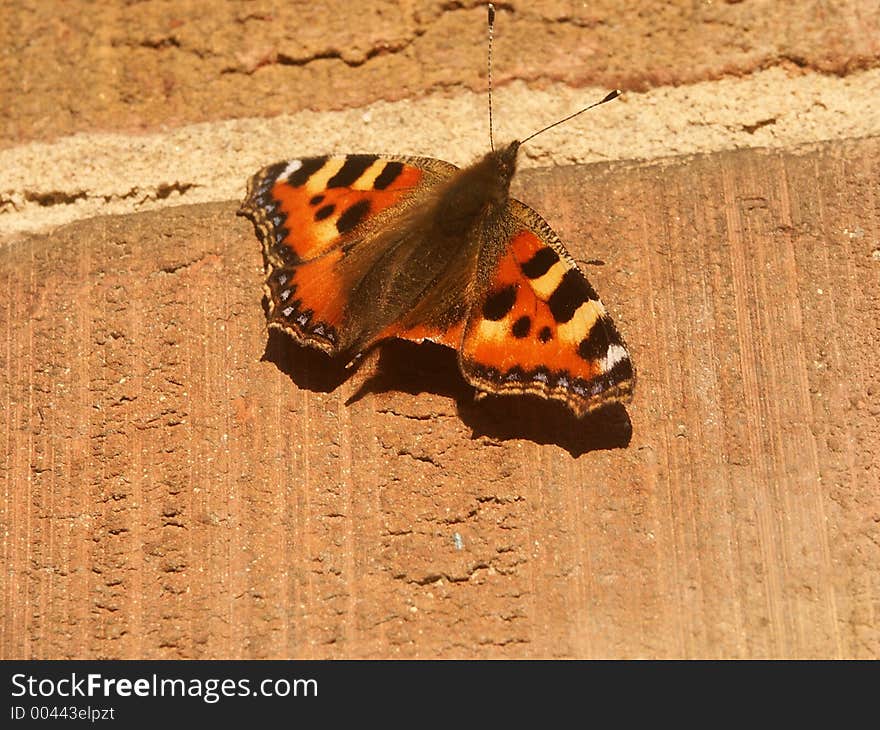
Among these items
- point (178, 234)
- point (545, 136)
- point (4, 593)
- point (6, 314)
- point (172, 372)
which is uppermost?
point (545, 136)

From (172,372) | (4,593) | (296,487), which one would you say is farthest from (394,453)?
(4,593)

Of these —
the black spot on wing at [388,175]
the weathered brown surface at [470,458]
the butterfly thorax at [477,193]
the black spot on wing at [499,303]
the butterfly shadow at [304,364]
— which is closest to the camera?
the weathered brown surface at [470,458]

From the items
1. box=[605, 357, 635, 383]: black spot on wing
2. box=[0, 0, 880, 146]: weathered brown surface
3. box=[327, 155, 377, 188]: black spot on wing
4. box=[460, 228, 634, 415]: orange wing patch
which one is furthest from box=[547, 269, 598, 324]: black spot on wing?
box=[327, 155, 377, 188]: black spot on wing

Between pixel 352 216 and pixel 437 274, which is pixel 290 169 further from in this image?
pixel 437 274

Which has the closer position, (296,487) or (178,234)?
(296,487)

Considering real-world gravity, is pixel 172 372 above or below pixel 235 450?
above

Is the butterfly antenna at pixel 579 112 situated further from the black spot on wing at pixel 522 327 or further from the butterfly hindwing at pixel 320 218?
the black spot on wing at pixel 522 327

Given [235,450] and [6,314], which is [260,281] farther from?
[6,314]

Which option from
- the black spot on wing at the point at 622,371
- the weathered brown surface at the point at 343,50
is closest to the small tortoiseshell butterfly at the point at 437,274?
the black spot on wing at the point at 622,371

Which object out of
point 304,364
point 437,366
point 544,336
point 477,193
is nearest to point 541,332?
point 544,336
